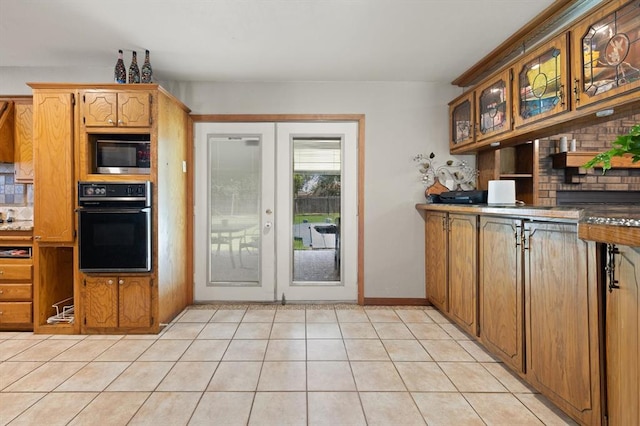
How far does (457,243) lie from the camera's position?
3.00m

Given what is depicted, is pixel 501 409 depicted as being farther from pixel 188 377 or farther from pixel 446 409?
pixel 188 377

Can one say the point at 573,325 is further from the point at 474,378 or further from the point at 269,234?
the point at 269,234

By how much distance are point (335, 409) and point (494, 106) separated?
104 inches

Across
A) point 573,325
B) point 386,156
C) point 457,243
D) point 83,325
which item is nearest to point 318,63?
point 386,156

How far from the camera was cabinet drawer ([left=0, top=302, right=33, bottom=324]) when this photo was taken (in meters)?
3.00

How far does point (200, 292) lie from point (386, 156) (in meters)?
2.55

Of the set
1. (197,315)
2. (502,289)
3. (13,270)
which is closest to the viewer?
(502,289)

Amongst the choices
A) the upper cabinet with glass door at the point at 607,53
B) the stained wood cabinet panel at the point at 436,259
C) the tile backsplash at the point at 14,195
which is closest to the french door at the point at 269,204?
the stained wood cabinet panel at the point at 436,259

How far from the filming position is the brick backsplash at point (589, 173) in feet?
13.7

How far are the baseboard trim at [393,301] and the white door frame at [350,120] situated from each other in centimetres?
8

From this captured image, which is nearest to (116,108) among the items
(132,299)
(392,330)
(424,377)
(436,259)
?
(132,299)

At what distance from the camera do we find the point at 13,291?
3.00 metres

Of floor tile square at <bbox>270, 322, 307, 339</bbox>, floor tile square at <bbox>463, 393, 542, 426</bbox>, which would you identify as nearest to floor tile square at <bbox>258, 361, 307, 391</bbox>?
floor tile square at <bbox>270, 322, 307, 339</bbox>

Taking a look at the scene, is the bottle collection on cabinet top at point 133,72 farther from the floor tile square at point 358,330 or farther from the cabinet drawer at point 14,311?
the floor tile square at point 358,330
